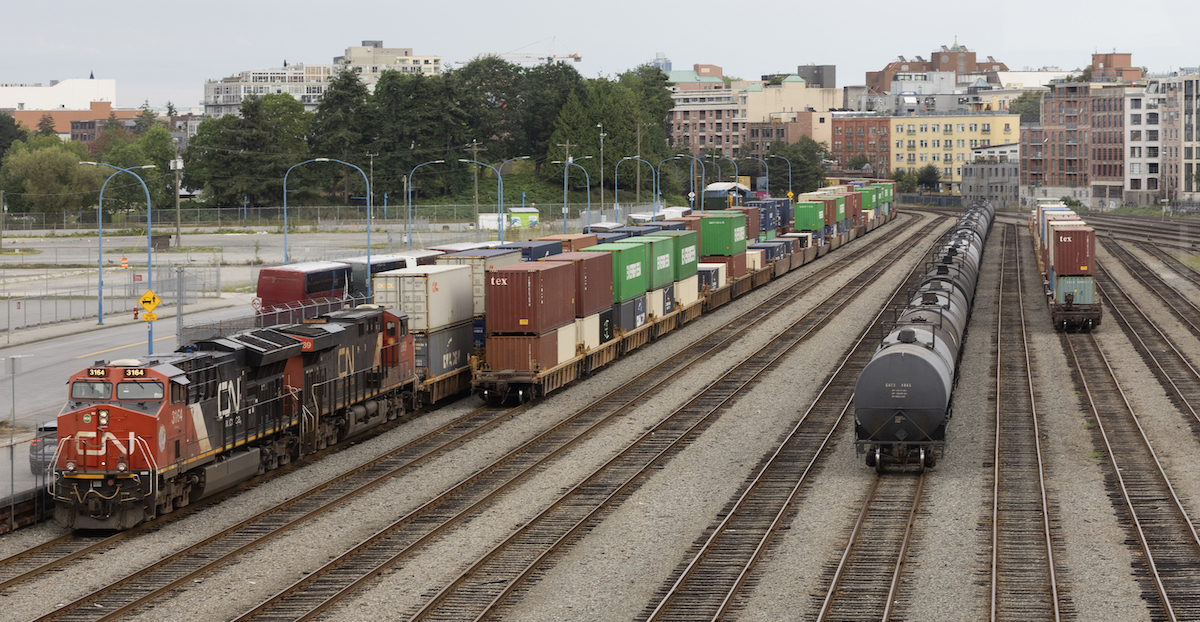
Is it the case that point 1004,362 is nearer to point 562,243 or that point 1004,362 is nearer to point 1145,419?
point 1145,419

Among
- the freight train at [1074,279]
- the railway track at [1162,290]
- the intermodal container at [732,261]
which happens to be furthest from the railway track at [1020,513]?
the intermodal container at [732,261]

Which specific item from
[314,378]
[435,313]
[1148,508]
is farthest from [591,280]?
[1148,508]

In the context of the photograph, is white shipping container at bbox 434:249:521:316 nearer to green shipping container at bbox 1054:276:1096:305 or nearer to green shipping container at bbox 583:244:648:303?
green shipping container at bbox 583:244:648:303

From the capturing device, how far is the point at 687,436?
34594 millimetres

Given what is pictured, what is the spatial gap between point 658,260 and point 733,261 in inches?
676

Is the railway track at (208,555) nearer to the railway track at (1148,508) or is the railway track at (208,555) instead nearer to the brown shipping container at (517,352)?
the brown shipping container at (517,352)

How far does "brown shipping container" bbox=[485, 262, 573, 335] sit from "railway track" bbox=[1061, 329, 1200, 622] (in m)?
17.2

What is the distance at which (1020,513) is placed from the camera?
2580 cm

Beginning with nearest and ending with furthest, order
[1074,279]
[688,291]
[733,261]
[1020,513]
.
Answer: [1020,513], [1074,279], [688,291], [733,261]

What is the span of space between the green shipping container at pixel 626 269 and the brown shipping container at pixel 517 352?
8947 millimetres

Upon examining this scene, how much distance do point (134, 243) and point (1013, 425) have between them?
96.2 meters

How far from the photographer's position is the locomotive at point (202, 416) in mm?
24203

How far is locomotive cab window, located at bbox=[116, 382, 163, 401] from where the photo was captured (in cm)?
2431

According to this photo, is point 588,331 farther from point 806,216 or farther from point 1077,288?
point 806,216
